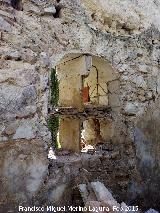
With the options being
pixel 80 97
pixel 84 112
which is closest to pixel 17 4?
pixel 80 97

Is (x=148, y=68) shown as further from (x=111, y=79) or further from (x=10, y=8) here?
(x=10, y=8)

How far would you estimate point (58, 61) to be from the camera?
9.39 feet

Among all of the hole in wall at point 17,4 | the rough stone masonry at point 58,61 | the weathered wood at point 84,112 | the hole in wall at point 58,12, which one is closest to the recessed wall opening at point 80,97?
the weathered wood at point 84,112

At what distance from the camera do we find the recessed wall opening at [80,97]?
10.6ft

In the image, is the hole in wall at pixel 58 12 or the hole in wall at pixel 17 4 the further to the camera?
the hole in wall at pixel 58 12

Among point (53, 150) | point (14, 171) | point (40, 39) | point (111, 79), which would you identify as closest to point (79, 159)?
point (53, 150)

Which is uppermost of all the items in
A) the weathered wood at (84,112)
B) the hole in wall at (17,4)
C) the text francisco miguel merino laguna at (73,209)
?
the hole in wall at (17,4)

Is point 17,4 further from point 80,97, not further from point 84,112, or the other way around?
point 84,112

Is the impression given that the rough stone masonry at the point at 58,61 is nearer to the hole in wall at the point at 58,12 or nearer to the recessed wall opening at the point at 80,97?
the hole in wall at the point at 58,12

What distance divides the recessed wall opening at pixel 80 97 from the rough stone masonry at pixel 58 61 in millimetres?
131

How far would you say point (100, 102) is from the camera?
382cm

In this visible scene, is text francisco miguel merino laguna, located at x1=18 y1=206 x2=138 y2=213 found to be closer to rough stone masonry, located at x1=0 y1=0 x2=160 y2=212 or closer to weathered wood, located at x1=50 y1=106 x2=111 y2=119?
rough stone masonry, located at x1=0 y1=0 x2=160 y2=212

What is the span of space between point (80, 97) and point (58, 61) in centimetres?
60

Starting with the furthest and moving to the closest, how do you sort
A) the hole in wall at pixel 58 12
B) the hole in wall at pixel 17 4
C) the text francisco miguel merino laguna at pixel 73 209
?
the hole in wall at pixel 58 12 → the hole in wall at pixel 17 4 → the text francisco miguel merino laguna at pixel 73 209
